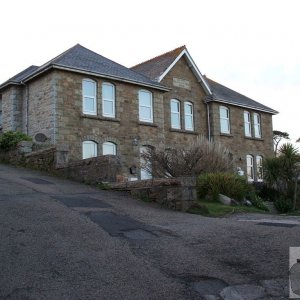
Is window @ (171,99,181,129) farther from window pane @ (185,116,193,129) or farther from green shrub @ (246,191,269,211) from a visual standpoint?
green shrub @ (246,191,269,211)

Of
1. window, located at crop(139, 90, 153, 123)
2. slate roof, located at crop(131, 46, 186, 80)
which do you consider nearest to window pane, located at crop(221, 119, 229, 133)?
slate roof, located at crop(131, 46, 186, 80)

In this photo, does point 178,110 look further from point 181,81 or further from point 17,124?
point 17,124

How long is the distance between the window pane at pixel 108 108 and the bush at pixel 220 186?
8.66 metres

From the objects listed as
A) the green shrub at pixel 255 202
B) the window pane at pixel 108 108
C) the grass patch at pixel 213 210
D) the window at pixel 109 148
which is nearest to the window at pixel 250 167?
the window at pixel 109 148

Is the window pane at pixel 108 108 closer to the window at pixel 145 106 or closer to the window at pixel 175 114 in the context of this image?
the window at pixel 145 106

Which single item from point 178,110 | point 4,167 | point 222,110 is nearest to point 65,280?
point 4,167

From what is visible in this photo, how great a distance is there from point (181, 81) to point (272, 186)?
10.4 m

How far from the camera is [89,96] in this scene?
22.6m

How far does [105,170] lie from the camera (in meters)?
14.9

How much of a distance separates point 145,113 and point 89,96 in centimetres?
380

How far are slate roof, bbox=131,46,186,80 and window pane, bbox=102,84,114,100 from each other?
385 centimetres

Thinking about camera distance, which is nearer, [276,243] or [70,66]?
[276,243]

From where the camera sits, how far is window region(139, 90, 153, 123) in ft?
81.2

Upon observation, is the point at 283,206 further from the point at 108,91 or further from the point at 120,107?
the point at 108,91
